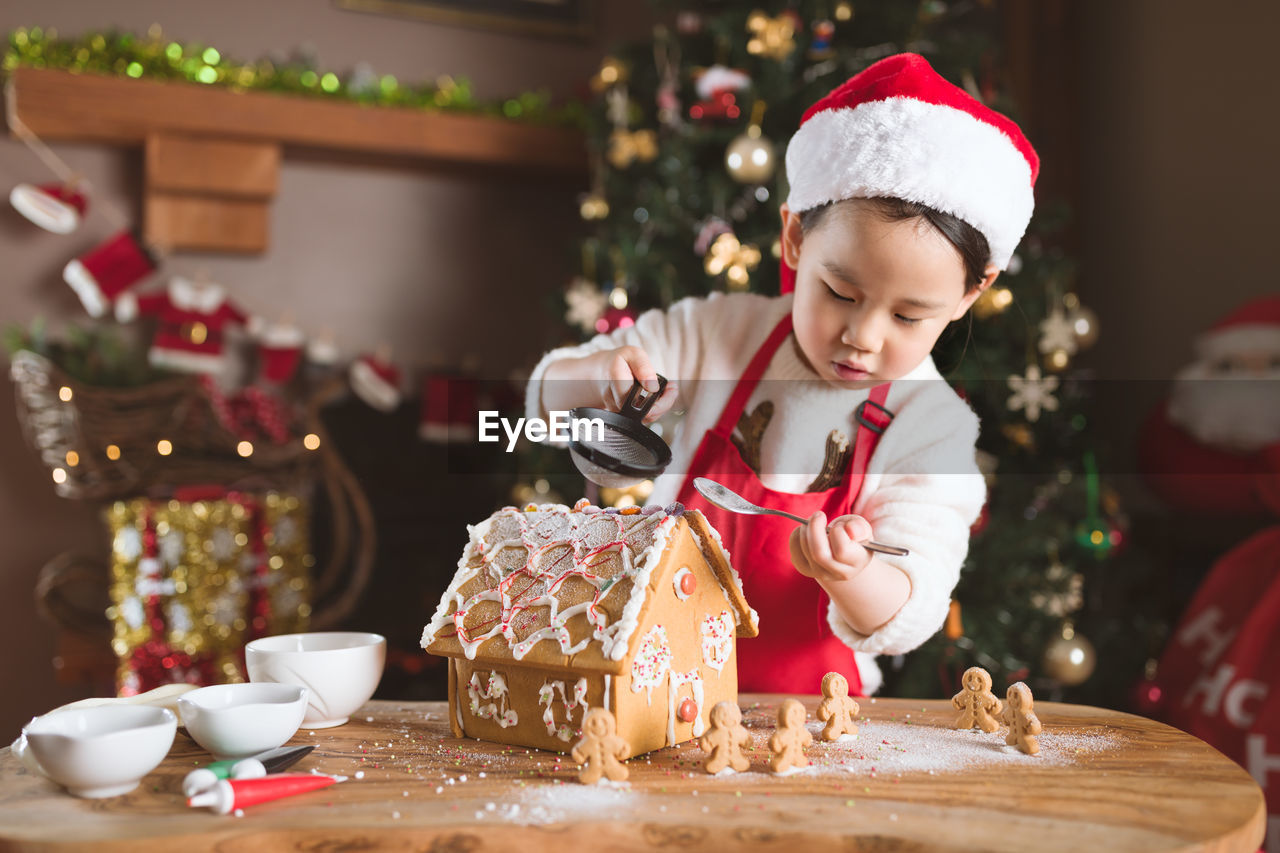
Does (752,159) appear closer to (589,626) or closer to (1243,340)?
(1243,340)

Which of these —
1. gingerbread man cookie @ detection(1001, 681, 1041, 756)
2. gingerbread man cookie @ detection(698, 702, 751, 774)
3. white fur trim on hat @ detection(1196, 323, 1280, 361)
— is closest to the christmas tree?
white fur trim on hat @ detection(1196, 323, 1280, 361)

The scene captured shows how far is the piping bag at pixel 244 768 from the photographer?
0.73 metres

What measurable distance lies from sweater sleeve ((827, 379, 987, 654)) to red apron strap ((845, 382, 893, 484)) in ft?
0.04

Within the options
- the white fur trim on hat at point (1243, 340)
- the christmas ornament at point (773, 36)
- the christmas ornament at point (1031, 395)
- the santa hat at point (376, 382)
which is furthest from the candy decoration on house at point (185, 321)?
the white fur trim on hat at point (1243, 340)

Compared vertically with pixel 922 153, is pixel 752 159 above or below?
above

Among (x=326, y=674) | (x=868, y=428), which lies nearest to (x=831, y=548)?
(x=868, y=428)

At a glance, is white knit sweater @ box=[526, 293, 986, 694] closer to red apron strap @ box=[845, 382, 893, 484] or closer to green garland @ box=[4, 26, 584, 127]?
red apron strap @ box=[845, 382, 893, 484]

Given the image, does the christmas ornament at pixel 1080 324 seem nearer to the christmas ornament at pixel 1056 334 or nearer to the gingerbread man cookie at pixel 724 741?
the christmas ornament at pixel 1056 334

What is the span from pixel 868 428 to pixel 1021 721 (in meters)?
Answer: 0.33

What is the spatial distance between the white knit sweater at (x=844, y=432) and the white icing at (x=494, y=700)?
1.02 feet

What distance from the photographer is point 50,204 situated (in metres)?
2.40

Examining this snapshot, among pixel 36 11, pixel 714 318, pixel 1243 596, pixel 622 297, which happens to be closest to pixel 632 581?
pixel 714 318

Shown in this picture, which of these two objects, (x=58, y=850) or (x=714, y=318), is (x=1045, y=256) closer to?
(x=714, y=318)

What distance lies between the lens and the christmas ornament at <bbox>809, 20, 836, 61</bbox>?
2180 mm
